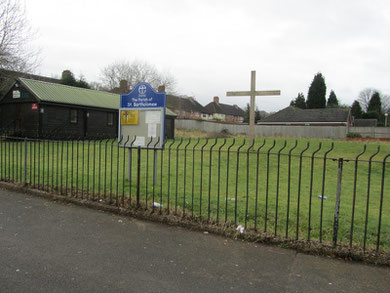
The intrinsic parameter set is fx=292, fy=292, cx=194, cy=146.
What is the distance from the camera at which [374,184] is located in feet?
30.2

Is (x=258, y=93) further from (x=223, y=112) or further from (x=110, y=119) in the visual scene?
(x=223, y=112)

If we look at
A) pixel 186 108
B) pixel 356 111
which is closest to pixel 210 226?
pixel 186 108

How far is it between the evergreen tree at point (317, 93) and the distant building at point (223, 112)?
64.6 feet

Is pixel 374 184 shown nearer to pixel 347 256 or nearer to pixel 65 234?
pixel 347 256

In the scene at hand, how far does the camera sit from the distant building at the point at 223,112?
7349cm

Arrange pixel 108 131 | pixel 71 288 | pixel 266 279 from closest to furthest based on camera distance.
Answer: pixel 71 288 < pixel 266 279 < pixel 108 131

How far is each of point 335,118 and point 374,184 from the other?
3795 centimetres

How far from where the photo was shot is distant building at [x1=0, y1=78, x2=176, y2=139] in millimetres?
19203

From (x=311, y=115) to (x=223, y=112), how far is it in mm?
31073

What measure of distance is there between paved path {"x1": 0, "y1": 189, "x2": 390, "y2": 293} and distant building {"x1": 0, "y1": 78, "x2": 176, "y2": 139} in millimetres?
15581

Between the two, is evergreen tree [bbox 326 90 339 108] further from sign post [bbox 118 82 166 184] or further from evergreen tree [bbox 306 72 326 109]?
sign post [bbox 118 82 166 184]

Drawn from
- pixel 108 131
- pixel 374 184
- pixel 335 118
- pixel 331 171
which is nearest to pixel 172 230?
pixel 374 184

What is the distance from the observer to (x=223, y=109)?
76.4 m

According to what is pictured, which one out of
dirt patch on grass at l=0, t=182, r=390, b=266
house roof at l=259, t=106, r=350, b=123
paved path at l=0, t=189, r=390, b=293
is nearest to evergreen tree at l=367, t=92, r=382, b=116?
house roof at l=259, t=106, r=350, b=123
